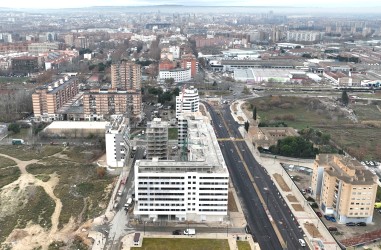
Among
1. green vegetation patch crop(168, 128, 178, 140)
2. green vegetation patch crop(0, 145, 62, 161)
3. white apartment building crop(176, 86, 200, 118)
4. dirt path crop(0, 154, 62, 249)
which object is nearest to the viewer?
dirt path crop(0, 154, 62, 249)

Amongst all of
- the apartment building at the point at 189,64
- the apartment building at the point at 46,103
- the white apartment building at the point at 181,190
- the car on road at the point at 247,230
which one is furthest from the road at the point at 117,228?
the apartment building at the point at 189,64

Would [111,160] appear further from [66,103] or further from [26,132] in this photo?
[66,103]

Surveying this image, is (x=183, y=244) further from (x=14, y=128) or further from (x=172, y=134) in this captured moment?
(x=14, y=128)

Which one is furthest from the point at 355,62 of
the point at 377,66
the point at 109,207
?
the point at 109,207

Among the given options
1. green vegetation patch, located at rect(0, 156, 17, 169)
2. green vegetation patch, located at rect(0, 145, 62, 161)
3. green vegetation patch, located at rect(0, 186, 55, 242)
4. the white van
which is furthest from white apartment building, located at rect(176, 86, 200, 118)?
the white van

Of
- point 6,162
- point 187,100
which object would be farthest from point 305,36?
point 6,162

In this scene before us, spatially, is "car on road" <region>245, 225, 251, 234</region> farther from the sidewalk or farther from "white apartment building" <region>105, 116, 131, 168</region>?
"white apartment building" <region>105, 116, 131, 168</region>

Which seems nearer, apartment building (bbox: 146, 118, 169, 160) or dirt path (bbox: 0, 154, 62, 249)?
dirt path (bbox: 0, 154, 62, 249)
